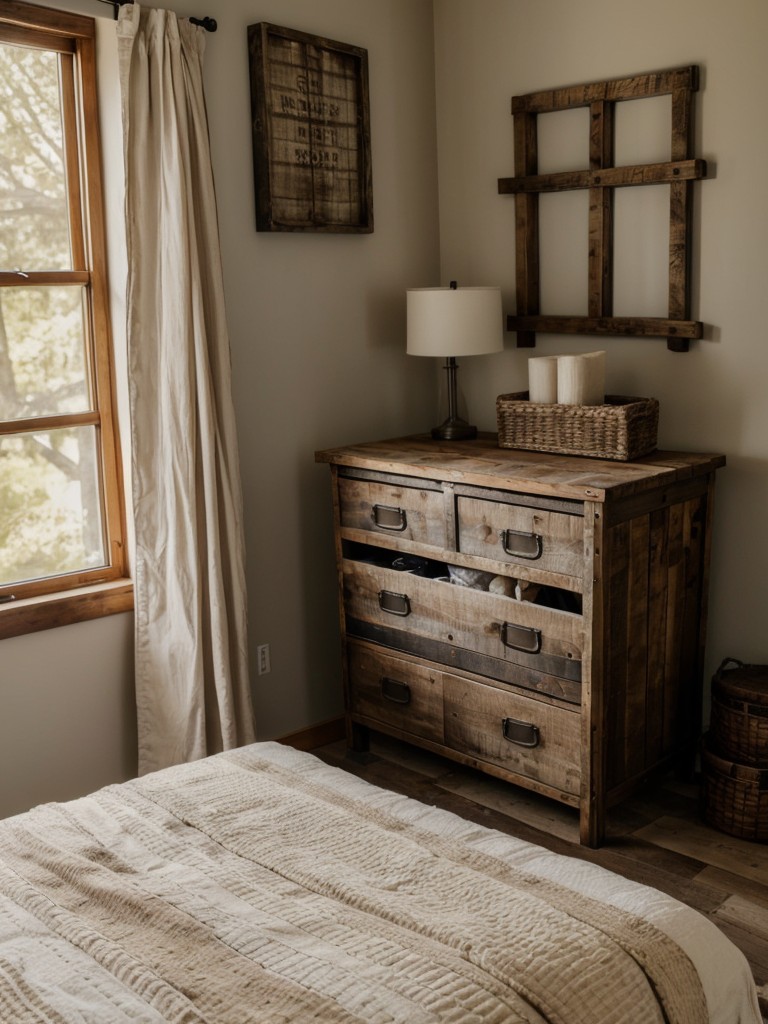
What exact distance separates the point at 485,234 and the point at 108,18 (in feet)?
4.58

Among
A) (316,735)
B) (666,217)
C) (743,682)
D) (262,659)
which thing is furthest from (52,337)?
(743,682)

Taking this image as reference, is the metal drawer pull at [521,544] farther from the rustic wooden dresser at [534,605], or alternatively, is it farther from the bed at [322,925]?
the bed at [322,925]

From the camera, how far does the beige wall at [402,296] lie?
2.87 metres

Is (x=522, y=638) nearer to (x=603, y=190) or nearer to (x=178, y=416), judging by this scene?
(x=178, y=416)

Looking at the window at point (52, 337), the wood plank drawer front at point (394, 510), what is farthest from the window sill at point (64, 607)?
the wood plank drawer front at point (394, 510)

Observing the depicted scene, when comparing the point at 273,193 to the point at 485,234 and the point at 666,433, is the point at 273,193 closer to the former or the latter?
the point at 485,234

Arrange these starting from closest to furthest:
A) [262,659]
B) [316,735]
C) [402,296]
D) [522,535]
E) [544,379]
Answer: [522,535]
[544,379]
[262,659]
[316,735]
[402,296]

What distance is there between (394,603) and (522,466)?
61 cm

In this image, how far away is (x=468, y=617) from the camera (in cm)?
293

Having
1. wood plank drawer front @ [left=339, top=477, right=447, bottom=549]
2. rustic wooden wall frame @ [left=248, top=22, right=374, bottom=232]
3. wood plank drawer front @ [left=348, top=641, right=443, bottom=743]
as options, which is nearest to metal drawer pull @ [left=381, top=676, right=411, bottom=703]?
wood plank drawer front @ [left=348, top=641, right=443, bottom=743]

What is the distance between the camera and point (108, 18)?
2717 millimetres

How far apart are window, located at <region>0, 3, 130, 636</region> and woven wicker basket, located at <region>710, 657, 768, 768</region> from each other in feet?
5.59

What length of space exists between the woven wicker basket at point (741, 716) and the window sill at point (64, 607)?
1.69 metres

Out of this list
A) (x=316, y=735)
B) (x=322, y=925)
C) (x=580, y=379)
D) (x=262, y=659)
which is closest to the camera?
(x=322, y=925)
